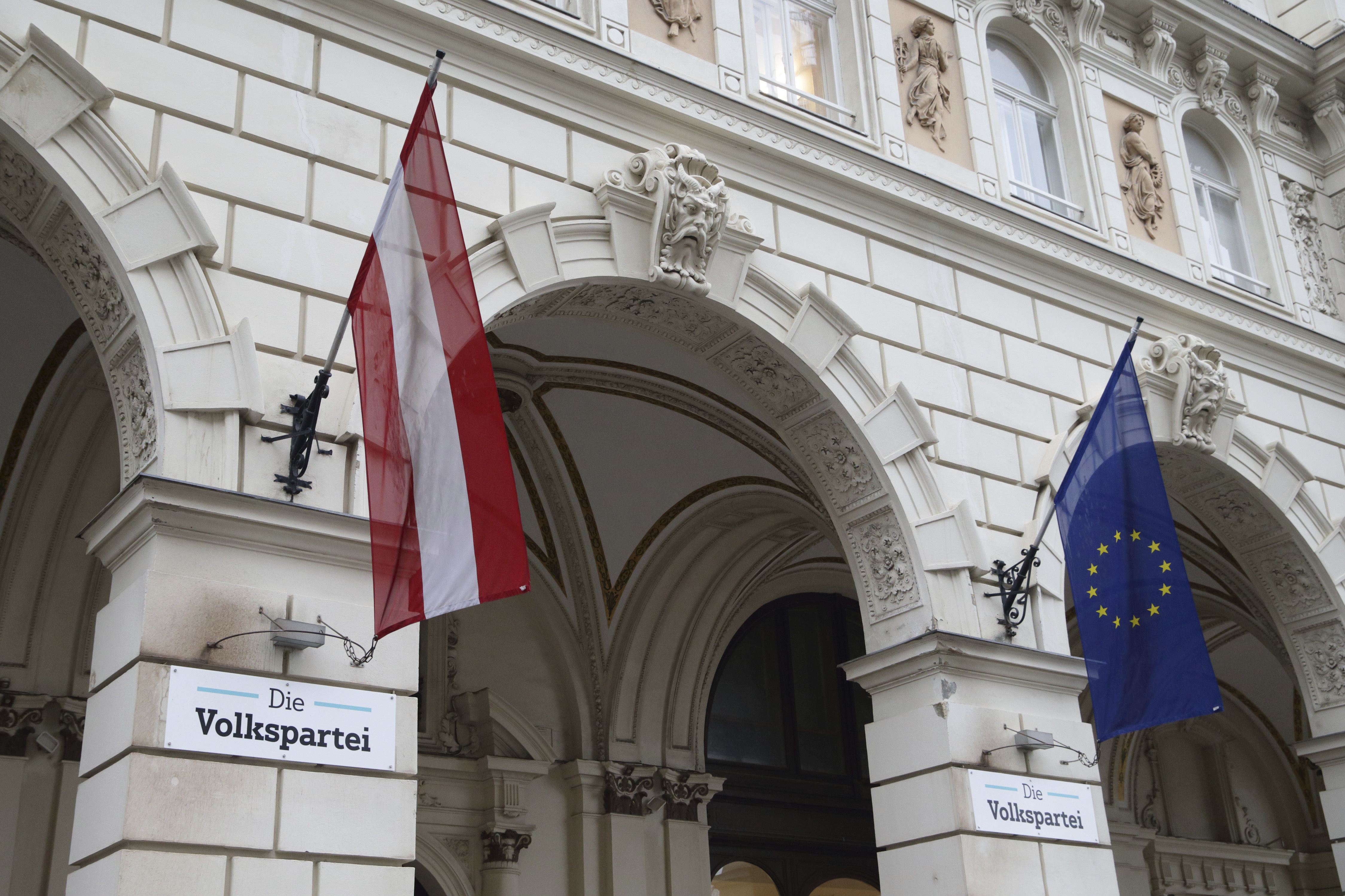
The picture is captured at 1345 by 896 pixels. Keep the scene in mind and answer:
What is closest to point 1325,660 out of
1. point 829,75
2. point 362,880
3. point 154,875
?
point 829,75

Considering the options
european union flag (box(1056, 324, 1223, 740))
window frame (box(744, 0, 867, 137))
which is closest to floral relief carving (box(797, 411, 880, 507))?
european union flag (box(1056, 324, 1223, 740))

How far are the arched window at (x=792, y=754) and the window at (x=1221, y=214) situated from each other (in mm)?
5838

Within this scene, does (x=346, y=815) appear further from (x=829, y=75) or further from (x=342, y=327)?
(x=829, y=75)

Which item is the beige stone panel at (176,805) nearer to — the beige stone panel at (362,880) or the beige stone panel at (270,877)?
the beige stone panel at (270,877)

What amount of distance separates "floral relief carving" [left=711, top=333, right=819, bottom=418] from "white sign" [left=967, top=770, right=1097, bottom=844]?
292 cm

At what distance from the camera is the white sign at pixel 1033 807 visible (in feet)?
31.4

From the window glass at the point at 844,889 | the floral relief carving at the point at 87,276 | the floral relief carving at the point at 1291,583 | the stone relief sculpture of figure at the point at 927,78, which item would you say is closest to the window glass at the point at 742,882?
the window glass at the point at 844,889

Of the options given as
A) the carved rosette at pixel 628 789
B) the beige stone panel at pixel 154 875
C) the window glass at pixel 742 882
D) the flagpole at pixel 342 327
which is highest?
the flagpole at pixel 342 327

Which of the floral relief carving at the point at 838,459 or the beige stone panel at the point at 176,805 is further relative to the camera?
the floral relief carving at the point at 838,459

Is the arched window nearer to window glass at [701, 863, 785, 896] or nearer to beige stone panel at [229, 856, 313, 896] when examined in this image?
window glass at [701, 863, 785, 896]

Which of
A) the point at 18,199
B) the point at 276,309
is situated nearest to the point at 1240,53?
the point at 276,309

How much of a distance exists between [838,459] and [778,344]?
104cm

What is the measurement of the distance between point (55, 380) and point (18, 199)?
342cm

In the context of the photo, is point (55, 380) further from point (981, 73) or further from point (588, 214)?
point (981, 73)
